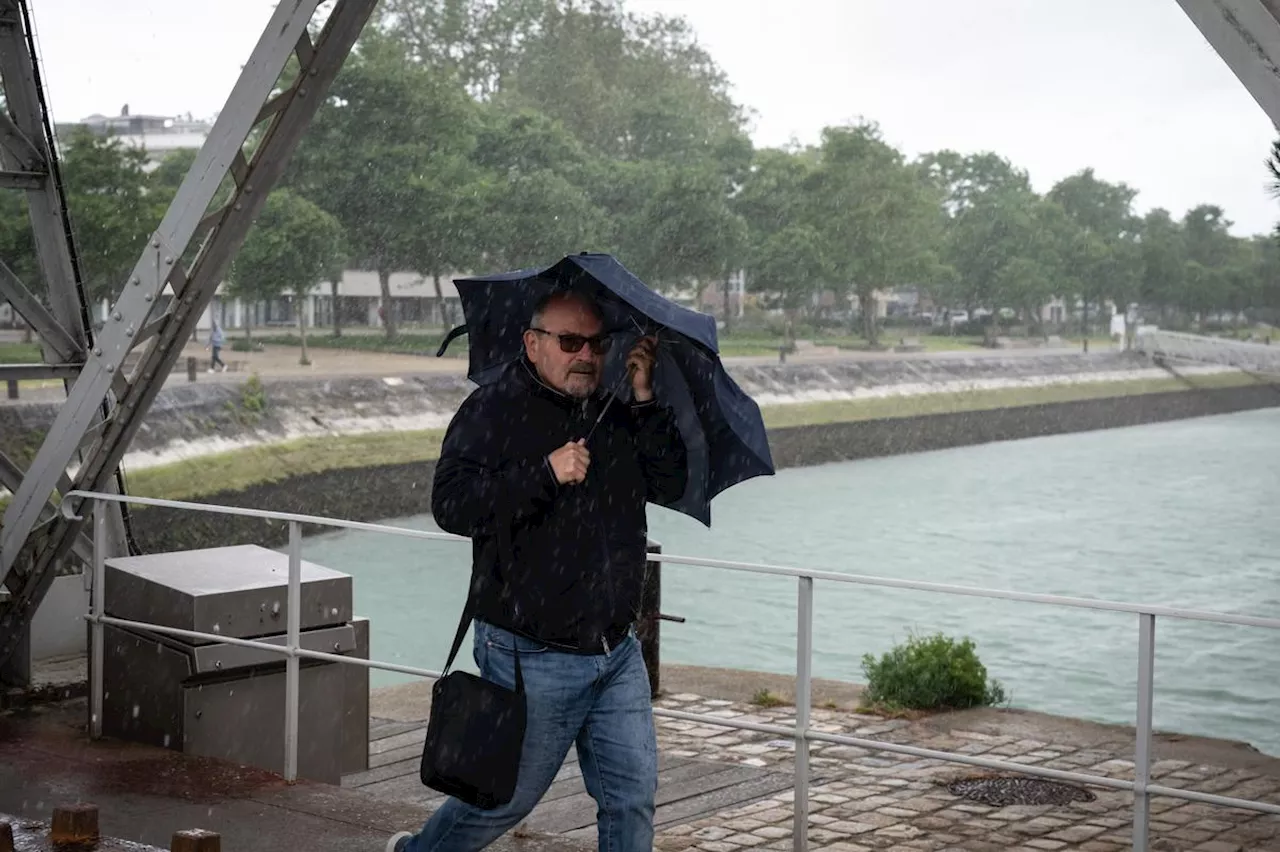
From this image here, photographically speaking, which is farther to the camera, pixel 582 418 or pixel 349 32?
pixel 349 32

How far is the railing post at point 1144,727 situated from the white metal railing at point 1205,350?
365 feet

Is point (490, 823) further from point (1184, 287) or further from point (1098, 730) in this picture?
point (1184, 287)

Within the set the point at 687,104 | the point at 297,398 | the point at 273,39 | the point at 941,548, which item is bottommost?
the point at 941,548

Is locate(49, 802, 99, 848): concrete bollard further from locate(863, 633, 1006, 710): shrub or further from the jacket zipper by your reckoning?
locate(863, 633, 1006, 710): shrub

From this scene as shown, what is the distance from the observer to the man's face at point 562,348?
3760 mm

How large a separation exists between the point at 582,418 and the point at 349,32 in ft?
10.8

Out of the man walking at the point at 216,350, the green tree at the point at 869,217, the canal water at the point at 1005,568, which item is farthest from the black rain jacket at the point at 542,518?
the green tree at the point at 869,217

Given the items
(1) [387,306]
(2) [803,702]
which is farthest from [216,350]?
(2) [803,702]

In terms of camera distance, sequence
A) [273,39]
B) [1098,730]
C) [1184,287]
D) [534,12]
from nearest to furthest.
→ [273,39] < [1098,730] < [534,12] < [1184,287]

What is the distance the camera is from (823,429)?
8338 cm

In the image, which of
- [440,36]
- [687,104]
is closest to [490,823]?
[440,36]

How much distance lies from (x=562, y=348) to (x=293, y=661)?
2973mm

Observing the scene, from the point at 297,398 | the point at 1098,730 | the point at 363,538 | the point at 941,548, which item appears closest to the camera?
the point at 1098,730

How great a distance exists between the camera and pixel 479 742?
12.2 feet
